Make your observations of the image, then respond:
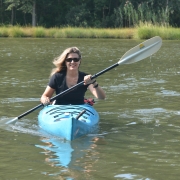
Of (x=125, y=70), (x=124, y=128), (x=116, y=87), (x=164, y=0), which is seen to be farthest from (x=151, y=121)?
(x=164, y=0)

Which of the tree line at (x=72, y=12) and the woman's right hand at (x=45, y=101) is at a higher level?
the tree line at (x=72, y=12)

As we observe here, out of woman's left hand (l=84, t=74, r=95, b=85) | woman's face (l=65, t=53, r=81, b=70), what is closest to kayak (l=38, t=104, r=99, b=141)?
woman's left hand (l=84, t=74, r=95, b=85)

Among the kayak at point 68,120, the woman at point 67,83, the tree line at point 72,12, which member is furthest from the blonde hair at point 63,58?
the tree line at point 72,12

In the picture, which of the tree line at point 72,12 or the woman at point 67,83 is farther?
the tree line at point 72,12

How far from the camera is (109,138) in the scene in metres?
5.88

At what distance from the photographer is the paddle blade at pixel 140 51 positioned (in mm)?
7418

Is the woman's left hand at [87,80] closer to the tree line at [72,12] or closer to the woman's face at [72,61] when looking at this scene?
the woman's face at [72,61]

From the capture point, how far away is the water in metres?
4.51

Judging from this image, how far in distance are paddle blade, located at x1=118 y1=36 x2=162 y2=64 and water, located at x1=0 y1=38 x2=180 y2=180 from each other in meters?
0.77

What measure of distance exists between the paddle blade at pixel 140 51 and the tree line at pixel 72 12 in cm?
3180

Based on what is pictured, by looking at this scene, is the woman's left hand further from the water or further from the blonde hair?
the water

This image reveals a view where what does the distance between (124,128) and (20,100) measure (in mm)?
2536

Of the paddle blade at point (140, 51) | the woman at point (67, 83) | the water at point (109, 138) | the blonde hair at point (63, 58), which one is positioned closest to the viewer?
the water at point (109, 138)

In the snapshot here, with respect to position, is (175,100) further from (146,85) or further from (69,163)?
(69,163)
